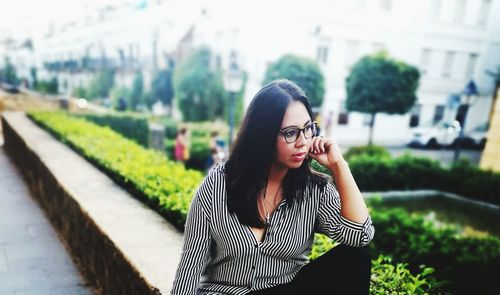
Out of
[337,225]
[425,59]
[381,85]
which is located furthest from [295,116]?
[425,59]

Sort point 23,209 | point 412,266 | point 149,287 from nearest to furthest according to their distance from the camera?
1. point 149,287
2. point 412,266
3. point 23,209

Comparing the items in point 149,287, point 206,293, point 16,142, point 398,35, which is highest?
point 398,35

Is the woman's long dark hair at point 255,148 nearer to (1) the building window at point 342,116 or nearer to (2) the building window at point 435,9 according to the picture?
(1) the building window at point 342,116

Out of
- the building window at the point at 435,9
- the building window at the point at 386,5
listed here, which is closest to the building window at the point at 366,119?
the building window at the point at 386,5

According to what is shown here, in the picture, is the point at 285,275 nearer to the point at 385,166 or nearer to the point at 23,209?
the point at 23,209

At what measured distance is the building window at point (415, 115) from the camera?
26.9 m

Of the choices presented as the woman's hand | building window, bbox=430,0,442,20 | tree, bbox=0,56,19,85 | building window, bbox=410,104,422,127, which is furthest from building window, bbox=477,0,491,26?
tree, bbox=0,56,19,85

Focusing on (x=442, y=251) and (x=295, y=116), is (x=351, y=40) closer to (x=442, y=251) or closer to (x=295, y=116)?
(x=442, y=251)

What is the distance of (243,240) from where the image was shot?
67.1 inches

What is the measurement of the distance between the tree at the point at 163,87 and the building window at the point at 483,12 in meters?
19.8

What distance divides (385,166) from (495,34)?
18380 millimetres

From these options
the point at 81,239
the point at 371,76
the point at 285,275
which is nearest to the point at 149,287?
the point at 285,275

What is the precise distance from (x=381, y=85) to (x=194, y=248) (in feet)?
62.5

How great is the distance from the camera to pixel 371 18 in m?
24.1
